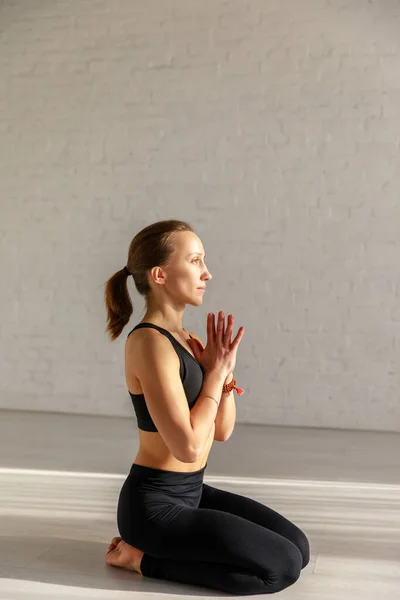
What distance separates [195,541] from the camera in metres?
2.20

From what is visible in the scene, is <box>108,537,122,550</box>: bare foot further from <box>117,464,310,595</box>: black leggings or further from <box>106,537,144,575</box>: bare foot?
<box>117,464,310,595</box>: black leggings

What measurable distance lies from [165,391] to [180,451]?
0.16 meters

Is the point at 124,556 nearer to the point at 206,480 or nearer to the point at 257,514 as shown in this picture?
the point at 257,514

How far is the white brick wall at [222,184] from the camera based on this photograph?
18.7 feet

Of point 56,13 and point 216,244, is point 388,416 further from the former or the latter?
point 56,13

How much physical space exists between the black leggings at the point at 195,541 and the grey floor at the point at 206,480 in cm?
6

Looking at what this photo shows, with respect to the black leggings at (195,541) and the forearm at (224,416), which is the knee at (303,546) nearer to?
the black leggings at (195,541)

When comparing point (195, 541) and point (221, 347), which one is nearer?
point (195, 541)

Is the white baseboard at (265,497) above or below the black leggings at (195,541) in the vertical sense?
below

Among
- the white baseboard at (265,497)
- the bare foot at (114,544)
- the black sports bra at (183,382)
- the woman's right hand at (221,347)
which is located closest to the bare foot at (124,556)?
the bare foot at (114,544)

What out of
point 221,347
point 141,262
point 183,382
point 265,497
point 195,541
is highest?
point 141,262

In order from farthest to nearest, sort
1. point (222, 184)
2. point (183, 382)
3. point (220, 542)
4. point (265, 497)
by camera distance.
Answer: point (222, 184), point (265, 497), point (183, 382), point (220, 542)

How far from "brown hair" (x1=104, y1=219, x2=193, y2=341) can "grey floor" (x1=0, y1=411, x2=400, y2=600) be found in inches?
28.8

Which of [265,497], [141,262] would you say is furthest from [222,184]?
[141,262]
